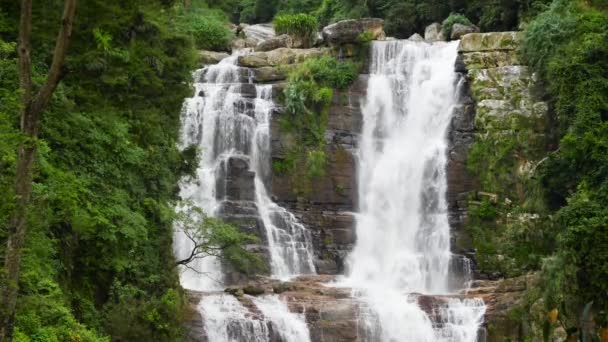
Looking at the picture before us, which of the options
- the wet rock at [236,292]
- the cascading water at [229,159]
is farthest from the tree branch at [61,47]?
the cascading water at [229,159]

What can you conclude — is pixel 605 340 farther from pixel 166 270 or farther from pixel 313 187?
pixel 313 187

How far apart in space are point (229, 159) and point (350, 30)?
8617 mm

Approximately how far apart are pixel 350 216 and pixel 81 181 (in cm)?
1572

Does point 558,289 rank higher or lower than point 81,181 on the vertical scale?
lower

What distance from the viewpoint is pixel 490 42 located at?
33938 millimetres

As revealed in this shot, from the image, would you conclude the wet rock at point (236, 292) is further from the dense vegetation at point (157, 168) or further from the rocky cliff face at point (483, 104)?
the rocky cliff face at point (483, 104)

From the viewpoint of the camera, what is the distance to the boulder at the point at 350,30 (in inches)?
1395

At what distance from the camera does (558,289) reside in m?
22.3

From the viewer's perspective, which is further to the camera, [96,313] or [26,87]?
[96,313]

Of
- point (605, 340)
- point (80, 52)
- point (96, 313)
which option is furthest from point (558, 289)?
point (80, 52)

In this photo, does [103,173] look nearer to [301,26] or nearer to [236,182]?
[236,182]

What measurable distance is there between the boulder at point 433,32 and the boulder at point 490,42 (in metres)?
5.16

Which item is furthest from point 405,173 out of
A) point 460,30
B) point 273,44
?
point 273,44

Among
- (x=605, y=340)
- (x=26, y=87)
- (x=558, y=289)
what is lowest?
(x=605, y=340)
